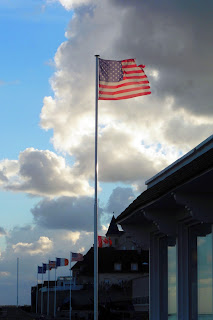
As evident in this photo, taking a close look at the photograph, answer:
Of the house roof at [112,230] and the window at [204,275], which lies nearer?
the window at [204,275]

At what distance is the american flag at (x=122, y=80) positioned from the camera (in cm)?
2312

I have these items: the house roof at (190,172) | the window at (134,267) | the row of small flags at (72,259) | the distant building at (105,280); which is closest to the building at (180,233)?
the house roof at (190,172)

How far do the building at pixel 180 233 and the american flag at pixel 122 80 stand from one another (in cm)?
320

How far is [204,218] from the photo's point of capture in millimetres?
15430

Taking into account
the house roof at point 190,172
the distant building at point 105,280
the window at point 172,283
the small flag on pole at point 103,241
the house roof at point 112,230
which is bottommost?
the distant building at point 105,280

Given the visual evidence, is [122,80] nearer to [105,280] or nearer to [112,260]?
[105,280]

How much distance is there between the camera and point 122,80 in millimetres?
23422

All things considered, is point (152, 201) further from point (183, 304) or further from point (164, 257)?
point (164, 257)

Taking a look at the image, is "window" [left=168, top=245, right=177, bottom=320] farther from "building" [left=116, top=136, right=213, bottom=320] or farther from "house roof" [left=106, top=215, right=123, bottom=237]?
"house roof" [left=106, top=215, right=123, bottom=237]

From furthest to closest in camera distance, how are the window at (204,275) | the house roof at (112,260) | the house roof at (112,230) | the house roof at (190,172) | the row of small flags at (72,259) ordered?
1. the house roof at (112,230)
2. the house roof at (112,260)
3. the row of small flags at (72,259)
4. the window at (204,275)
5. the house roof at (190,172)

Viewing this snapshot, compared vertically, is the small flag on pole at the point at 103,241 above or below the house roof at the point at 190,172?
below

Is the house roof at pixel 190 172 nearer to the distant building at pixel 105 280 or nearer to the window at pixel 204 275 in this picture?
the window at pixel 204 275

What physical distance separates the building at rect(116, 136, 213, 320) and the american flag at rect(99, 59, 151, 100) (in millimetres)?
3204

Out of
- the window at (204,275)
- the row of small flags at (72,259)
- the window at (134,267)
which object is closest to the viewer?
the window at (204,275)
